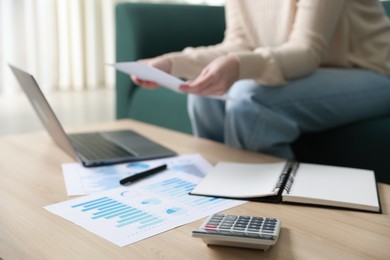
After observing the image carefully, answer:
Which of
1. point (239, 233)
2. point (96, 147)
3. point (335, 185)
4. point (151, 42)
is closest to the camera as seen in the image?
point (239, 233)

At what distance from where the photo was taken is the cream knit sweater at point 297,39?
1005 millimetres

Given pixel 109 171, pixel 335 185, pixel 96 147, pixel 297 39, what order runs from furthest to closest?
pixel 297 39 → pixel 96 147 → pixel 109 171 → pixel 335 185

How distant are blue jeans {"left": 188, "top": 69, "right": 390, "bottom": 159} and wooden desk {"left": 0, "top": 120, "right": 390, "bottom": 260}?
0.32 metres

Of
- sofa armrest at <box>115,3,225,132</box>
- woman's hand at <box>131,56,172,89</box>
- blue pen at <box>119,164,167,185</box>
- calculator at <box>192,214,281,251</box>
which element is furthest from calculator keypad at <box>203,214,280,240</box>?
sofa armrest at <box>115,3,225,132</box>

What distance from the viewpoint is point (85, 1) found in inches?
82.6

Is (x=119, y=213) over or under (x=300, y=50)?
under

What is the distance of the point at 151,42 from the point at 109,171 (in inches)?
35.5

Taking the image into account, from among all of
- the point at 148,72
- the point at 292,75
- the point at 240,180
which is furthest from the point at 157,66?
the point at 240,180

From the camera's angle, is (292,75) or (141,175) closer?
(141,175)

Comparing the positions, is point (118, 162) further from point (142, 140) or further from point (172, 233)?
point (172, 233)

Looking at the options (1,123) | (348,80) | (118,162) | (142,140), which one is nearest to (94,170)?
(118,162)

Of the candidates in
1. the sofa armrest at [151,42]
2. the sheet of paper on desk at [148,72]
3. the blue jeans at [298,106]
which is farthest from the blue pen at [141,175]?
the sofa armrest at [151,42]

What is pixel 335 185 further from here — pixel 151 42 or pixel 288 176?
pixel 151 42

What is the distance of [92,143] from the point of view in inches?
39.2
